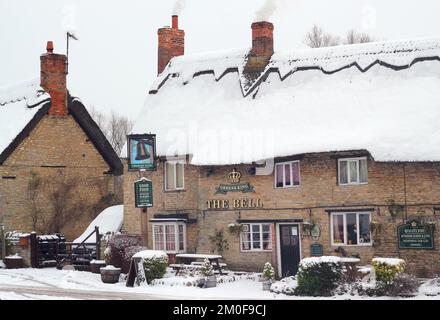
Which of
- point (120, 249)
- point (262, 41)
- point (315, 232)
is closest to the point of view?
point (315, 232)

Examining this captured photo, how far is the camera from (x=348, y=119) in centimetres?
2794

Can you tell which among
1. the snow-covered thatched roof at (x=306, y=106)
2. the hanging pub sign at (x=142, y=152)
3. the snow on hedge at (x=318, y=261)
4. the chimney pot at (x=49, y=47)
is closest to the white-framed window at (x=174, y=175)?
the snow-covered thatched roof at (x=306, y=106)

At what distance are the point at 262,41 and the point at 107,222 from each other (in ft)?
35.6

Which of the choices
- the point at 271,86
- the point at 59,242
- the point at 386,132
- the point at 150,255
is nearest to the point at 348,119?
the point at 386,132

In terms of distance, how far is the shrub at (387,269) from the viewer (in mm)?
22828

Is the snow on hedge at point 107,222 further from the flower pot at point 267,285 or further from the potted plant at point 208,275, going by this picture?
the flower pot at point 267,285

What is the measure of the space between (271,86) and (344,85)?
10.9ft

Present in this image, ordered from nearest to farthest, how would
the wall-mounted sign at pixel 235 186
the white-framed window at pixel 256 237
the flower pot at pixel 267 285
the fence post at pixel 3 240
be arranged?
the flower pot at pixel 267 285
the white-framed window at pixel 256 237
the wall-mounted sign at pixel 235 186
the fence post at pixel 3 240

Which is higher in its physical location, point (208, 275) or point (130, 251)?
point (130, 251)

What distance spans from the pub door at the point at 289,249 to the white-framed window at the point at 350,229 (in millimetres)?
1651

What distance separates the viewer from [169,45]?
36.3m

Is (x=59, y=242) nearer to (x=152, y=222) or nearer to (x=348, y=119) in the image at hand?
(x=152, y=222)

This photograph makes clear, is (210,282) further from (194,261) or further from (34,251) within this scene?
(34,251)

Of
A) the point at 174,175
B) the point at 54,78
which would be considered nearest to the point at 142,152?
the point at 174,175
